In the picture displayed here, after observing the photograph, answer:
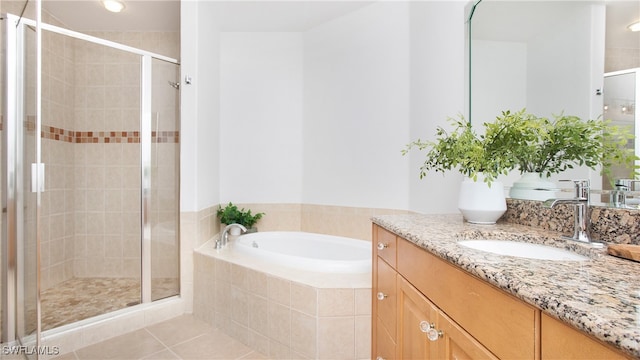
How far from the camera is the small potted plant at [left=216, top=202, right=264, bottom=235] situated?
2635 mm

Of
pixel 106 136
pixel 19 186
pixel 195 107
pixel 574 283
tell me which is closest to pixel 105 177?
pixel 106 136

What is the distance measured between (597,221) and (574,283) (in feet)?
1.85

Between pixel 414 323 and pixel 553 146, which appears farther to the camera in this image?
pixel 553 146

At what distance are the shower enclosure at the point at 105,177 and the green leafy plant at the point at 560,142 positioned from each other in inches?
84.6

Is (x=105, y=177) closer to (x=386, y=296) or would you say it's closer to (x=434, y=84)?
(x=386, y=296)

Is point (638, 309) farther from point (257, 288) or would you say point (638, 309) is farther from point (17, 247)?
point (17, 247)

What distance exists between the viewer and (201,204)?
237cm

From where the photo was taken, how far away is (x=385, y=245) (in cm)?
123

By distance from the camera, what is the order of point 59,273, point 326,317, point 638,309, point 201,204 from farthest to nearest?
point 201,204, point 59,273, point 326,317, point 638,309

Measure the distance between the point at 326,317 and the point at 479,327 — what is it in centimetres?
106

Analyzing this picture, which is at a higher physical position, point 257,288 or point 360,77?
point 360,77

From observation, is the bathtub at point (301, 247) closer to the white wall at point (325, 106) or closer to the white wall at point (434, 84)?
the white wall at point (325, 106)

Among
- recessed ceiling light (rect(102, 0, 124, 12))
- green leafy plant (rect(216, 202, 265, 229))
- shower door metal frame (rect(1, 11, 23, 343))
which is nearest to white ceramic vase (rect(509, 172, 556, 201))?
green leafy plant (rect(216, 202, 265, 229))

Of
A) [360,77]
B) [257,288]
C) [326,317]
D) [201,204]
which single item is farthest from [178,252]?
[360,77]
